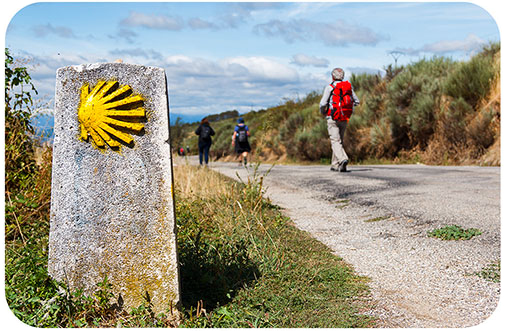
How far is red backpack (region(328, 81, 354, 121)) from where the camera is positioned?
10.9 m

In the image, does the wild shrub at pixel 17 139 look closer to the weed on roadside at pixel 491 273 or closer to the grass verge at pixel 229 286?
the grass verge at pixel 229 286

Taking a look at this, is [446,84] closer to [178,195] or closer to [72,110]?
[178,195]

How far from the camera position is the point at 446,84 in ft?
48.8

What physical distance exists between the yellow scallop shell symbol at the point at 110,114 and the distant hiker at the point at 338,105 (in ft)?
27.3

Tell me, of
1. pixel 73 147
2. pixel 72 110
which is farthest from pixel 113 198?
pixel 72 110

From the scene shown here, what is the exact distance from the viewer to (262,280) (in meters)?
3.74

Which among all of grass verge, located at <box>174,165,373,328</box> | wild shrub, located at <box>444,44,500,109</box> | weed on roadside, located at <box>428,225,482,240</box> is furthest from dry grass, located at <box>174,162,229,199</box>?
wild shrub, located at <box>444,44,500,109</box>

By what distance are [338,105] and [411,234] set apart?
601 centimetres

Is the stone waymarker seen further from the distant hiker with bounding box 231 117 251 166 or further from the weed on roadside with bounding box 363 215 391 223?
the distant hiker with bounding box 231 117 251 166

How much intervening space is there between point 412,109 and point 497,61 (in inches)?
114

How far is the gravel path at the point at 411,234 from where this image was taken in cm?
342

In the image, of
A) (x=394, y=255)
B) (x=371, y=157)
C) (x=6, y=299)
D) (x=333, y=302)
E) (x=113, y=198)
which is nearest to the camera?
(x=113, y=198)

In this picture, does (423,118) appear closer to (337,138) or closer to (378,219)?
(337,138)

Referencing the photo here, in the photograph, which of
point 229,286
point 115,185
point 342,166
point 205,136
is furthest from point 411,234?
point 205,136
